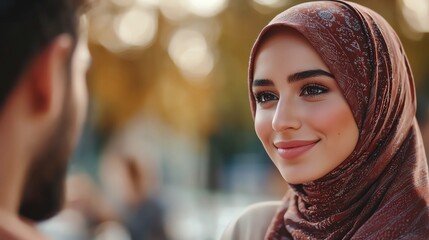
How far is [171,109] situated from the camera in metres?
12.2

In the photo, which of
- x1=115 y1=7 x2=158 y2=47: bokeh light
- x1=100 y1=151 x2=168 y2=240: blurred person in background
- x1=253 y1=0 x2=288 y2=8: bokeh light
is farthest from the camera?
x1=115 y1=7 x2=158 y2=47: bokeh light

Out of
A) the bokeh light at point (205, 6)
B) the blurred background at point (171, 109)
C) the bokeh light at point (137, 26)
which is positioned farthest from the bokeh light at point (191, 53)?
the bokeh light at point (205, 6)

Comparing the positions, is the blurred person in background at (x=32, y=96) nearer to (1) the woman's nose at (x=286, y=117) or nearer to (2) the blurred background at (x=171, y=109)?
(1) the woman's nose at (x=286, y=117)

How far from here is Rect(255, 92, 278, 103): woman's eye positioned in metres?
2.11

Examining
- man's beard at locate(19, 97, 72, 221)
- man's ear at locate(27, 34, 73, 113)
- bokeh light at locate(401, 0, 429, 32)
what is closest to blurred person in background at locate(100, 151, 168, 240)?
bokeh light at locate(401, 0, 429, 32)

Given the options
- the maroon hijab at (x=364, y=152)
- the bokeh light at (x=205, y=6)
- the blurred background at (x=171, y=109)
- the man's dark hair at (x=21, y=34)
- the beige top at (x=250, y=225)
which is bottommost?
the blurred background at (x=171, y=109)

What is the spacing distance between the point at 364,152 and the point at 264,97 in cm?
32

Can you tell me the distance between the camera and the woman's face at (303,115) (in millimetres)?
2016

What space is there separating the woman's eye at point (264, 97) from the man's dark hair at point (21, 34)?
737mm

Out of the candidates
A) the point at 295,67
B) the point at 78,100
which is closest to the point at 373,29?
the point at 295,67

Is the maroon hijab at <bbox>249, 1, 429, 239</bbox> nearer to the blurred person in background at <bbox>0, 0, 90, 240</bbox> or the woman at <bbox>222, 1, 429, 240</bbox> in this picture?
the woman at <bbox>222, 1, 429, 240</bbox>

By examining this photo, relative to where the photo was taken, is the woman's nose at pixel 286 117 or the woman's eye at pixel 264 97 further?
the woman's eye at pixel 264 97

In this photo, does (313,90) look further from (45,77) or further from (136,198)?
(136,198)

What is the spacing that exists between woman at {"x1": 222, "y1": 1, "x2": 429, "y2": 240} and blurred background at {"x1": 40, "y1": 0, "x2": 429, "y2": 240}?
3352 millimetres
